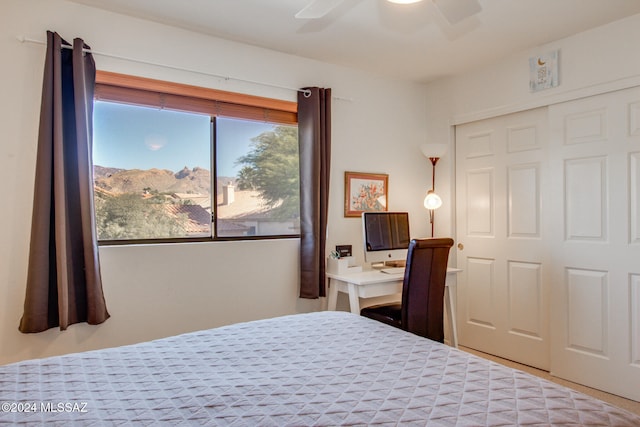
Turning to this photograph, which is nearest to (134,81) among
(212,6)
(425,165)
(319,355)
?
(212,6)

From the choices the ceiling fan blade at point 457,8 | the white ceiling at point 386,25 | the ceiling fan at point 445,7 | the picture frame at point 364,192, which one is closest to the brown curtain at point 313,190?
the picture frame at point 364,192

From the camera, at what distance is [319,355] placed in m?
1.50

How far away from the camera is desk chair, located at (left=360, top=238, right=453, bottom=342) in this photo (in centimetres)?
273

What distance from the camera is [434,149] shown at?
140 inches

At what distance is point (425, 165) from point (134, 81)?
2.58 m

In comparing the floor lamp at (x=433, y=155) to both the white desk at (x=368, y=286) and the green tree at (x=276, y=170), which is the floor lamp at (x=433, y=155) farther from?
the green tree at (x=276, y=170)

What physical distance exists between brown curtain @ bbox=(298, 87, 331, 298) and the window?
0.52ft

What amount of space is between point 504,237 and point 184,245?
2.52 metres

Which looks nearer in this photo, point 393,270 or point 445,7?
point 445,7

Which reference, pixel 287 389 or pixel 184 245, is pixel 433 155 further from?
pixel 287 389

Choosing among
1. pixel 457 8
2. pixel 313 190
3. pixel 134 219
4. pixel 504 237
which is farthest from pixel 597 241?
pixel 134 219

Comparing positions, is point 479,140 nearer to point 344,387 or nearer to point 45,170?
point 344,387

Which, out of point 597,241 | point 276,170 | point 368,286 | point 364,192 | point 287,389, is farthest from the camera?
point 364,192

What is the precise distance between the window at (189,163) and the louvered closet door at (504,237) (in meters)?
1.57
